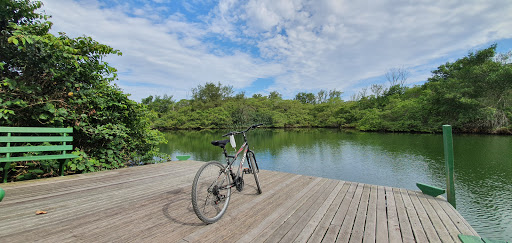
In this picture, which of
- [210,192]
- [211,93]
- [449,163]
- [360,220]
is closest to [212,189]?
[210,192]

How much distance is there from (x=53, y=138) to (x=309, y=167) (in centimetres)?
839

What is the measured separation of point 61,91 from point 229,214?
13.3ft

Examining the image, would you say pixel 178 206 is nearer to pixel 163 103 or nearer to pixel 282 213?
pixel 282 213

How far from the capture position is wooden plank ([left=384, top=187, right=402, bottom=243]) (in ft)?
Result: 5.60

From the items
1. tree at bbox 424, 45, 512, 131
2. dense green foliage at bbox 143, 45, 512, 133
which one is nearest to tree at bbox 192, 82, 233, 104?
dense green foliage at bbox 143, 45, 512, 133

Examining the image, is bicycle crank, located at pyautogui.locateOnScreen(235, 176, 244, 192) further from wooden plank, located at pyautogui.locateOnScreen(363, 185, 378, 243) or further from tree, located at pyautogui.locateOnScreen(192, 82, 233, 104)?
tree, located at pyautogui.locateOnScreen(192, 82, 233, 104)

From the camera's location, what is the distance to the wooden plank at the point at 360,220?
1.69 metres

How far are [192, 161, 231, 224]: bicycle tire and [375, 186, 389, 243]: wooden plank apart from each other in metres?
1.40

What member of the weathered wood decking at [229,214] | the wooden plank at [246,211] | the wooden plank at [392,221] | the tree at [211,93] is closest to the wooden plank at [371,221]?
the weathered wood decking at [229,214]

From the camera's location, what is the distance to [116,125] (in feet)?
14.3

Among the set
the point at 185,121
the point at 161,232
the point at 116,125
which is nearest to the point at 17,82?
the point at 116,125

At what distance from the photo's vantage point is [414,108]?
83.8ft

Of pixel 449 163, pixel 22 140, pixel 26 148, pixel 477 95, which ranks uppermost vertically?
pixel 477 95

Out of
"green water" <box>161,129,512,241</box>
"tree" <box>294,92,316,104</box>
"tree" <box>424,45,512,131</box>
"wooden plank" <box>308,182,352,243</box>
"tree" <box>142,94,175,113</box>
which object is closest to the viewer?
"wooden plank" <box>308,182,352,243</box>
